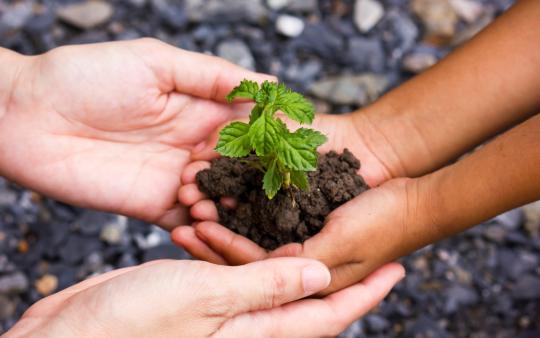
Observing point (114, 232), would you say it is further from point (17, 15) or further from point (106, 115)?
point (17, 15)

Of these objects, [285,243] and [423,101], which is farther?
[423,101]

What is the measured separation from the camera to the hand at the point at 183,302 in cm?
224

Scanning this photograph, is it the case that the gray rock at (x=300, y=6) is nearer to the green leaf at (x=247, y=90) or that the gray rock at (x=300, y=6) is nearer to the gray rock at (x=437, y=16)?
the gray rock at (x=437, y=16)

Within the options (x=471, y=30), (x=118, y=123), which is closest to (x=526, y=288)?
(x=471, y=30)

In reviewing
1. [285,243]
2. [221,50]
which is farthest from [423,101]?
[221,50]

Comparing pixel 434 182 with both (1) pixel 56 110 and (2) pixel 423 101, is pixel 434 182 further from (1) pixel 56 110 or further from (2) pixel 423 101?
(1) pixel 56 110

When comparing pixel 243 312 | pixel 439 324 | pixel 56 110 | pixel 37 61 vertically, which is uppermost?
pixel 37 61

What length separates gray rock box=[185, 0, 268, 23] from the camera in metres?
4.69

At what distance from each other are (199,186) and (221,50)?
1.98m

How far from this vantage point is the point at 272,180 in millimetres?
2533

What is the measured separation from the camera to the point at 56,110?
310cm

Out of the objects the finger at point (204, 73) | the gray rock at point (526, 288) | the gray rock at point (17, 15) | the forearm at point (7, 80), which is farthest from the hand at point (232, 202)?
the gray rock at point (17, 15)

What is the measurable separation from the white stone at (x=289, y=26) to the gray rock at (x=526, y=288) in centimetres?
245

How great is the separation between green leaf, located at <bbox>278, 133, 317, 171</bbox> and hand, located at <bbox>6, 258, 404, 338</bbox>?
38cm
